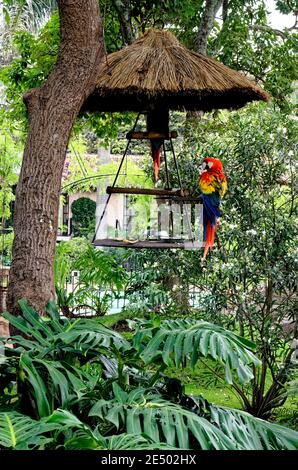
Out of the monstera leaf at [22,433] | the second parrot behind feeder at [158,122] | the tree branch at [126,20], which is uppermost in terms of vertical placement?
the tree branch at [126,20]

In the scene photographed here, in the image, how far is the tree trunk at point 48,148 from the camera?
288 centimetres

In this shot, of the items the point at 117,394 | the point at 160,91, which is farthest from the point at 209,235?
the point at 117,394

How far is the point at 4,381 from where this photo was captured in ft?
7.55

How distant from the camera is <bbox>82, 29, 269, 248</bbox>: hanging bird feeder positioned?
3.27 meters

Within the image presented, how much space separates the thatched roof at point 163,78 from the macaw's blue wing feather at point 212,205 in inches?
23.4

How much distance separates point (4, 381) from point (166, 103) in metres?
1.86

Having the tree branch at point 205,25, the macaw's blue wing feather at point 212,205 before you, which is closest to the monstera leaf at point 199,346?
the macaw's blue wing feather at point 212,205

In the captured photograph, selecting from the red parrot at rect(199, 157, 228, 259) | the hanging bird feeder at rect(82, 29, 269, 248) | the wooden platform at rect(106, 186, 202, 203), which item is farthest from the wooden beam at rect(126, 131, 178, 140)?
the red parrot at rect(199, 157, 228, 259)

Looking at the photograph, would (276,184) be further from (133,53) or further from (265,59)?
(265,59)

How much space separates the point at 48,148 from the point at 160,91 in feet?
2.12

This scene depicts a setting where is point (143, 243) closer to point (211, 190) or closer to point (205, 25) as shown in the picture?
point (211, 190)

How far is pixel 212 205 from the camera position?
155 inches

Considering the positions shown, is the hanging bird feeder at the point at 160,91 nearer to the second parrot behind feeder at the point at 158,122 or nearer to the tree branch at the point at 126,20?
the second parrot behind feeder at the point at 158,122

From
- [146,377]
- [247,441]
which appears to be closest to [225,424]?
[247,441]
